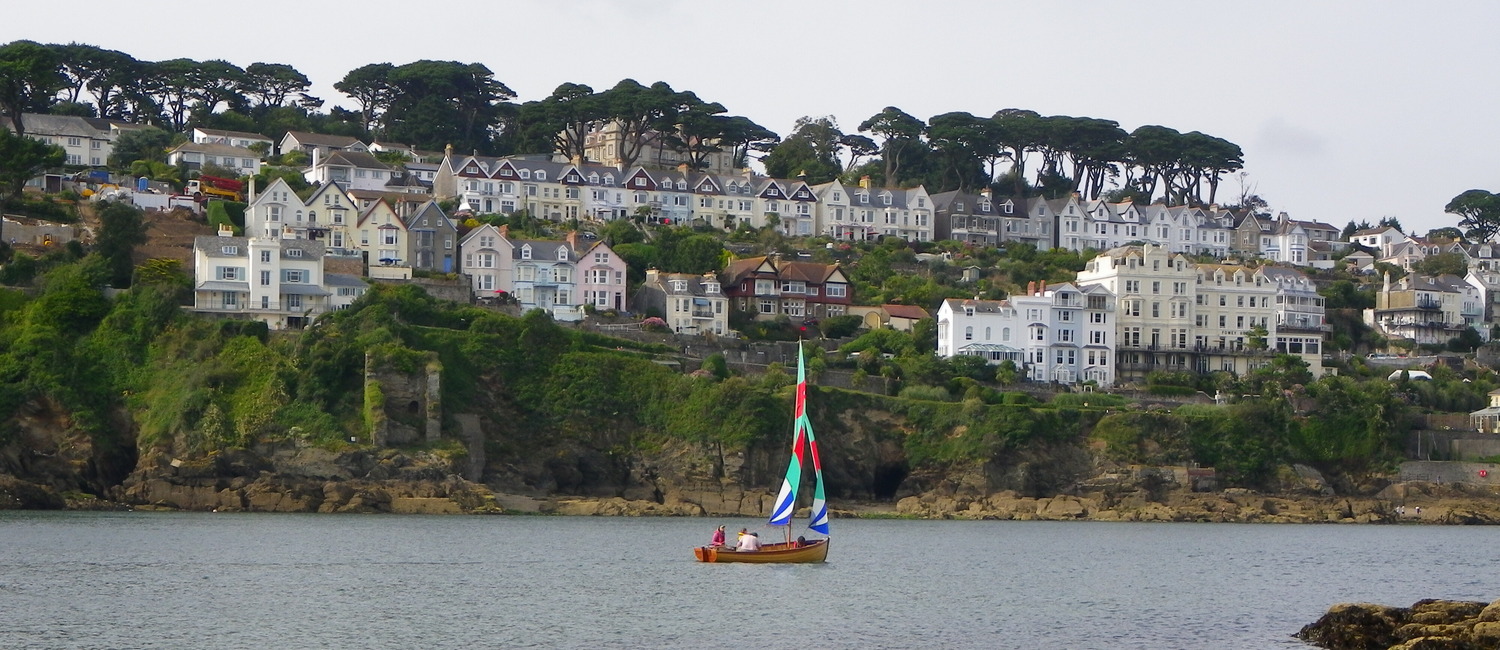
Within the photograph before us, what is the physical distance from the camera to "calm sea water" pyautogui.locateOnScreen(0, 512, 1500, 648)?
41844 millimetres

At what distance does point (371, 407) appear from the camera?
77.4 meters

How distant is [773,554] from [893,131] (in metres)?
83.7

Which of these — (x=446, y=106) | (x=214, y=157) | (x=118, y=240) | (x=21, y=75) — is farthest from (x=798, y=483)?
(x=446, y=106)

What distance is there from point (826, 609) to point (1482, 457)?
53002 mm

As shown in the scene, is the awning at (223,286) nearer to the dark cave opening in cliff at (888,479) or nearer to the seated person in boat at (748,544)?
the dark cave opening in cliff at (888,479)

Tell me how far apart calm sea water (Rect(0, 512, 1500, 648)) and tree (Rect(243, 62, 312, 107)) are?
69617mm

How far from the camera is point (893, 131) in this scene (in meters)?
137

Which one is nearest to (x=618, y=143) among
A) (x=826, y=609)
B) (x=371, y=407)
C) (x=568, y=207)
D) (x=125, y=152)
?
(x=568, y=207)

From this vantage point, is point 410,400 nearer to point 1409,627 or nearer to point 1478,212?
point 1409,627

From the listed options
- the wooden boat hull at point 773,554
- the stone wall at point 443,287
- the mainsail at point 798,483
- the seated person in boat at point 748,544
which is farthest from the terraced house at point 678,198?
the seated person in boat at point 748,544

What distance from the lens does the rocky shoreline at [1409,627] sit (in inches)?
1414

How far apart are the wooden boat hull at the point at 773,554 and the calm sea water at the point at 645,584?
1.25ft

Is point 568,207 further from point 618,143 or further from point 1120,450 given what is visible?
point 1120,450

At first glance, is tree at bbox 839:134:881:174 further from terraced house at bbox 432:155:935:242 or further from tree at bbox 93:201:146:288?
tree at bbox 93:201:146:288
